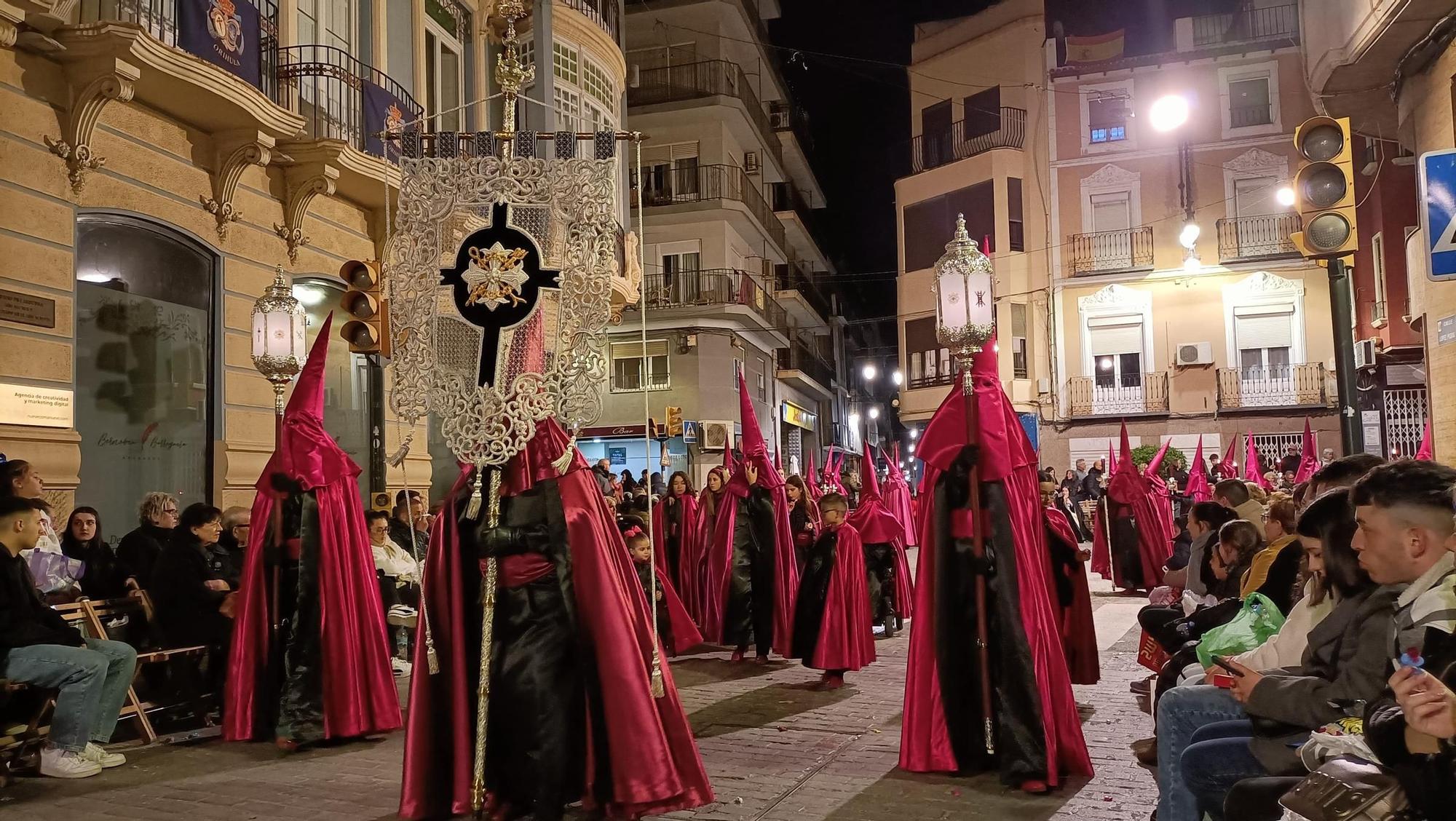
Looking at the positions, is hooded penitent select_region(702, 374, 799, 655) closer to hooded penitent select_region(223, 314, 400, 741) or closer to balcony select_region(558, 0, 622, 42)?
hooded penitent select_region(223, 314, 400, 741)

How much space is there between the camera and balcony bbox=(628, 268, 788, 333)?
1094 inches

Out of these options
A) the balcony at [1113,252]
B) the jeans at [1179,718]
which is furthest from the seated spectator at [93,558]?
the balcony at [1113,252]

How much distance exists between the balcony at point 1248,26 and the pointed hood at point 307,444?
29.6 metres

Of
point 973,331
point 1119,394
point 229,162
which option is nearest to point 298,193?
point 229,162

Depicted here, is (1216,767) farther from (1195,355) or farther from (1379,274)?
(1195,355)

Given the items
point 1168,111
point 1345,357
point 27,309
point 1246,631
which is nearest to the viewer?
point 1246,631

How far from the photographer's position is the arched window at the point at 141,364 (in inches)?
406

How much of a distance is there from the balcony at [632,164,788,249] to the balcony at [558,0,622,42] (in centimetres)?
530

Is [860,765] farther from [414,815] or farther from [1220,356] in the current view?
[1220,356]

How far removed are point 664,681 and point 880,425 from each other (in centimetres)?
5940

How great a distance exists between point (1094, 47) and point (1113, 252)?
637 centimetres

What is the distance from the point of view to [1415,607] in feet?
9.78

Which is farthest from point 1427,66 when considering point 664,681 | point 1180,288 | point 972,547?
point 1180,288

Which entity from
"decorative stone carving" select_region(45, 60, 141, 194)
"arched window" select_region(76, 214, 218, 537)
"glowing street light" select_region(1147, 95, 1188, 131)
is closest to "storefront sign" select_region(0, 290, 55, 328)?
"arched window" select_region(76, 214, 218, 537)
